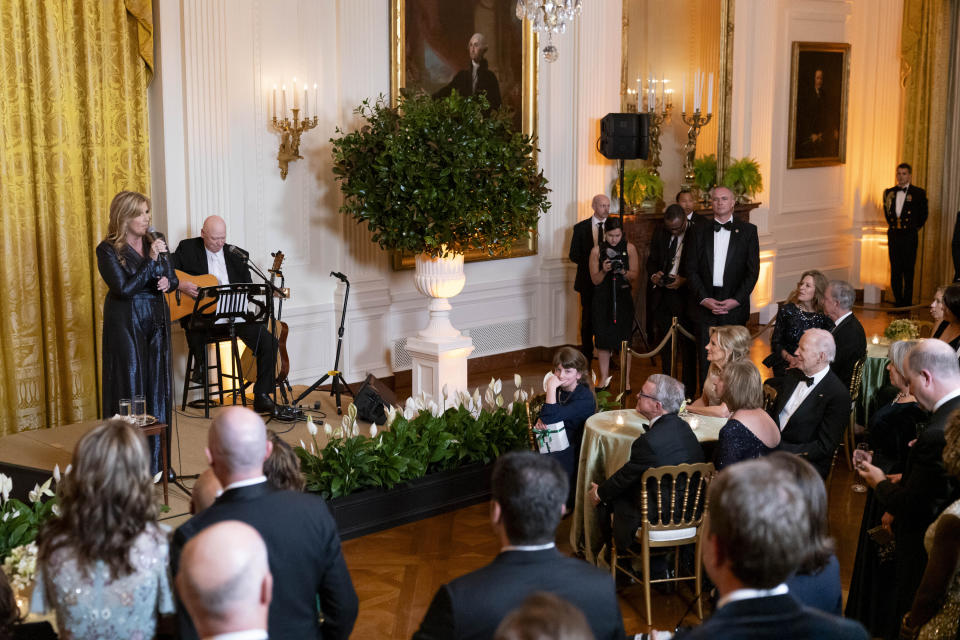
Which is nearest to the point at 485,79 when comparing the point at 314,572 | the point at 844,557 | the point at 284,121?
the point at 284,121

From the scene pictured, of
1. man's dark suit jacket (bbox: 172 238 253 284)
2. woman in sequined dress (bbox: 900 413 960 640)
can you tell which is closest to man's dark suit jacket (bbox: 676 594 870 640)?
woman in sequined dress (bbox: 900 413 960 640)

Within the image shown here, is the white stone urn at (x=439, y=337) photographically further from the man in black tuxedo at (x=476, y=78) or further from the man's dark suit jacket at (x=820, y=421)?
the man's dark suit jacket at (x=820, y=421)

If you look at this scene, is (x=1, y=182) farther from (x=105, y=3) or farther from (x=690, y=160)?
(x=690, y=160)

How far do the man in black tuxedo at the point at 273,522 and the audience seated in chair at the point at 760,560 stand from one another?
3.65 ft

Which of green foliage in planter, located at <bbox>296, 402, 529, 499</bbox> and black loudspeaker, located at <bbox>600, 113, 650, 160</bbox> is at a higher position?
black loudspeaker, located at <bbox>600, 113, 650, 160</bbox>

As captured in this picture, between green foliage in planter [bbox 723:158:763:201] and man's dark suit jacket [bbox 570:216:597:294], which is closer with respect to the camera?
man's dark suit jacket [bbox 570:216:597:294]

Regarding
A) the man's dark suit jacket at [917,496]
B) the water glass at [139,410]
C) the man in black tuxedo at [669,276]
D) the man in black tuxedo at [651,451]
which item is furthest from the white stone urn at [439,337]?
the man's dark suit jacket at [917,496]

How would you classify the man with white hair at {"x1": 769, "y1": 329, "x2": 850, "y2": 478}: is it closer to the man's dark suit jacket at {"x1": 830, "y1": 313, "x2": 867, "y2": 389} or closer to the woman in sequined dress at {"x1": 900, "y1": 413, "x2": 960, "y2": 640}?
the man's dark suit jacket at {"x1": 830, "y1": 313, "x2": 867, "y2": 389}

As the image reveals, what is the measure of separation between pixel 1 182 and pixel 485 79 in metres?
4.41

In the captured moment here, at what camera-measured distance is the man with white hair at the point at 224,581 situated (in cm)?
209

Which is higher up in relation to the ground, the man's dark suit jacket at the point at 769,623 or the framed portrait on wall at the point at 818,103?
the framed portrait on wall at the point at 818,103

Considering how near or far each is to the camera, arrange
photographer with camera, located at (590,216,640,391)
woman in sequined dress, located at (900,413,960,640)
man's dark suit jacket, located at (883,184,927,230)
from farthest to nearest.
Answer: man's dark suit jacket, located at (883,184,927,230), photographer with camera, located at (590,216,640,391), woman in sequined dress, located at (900,413,960,640)

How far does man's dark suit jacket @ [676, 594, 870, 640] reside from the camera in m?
2.14

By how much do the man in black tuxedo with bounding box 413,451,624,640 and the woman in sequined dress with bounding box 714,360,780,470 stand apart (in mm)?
2554
